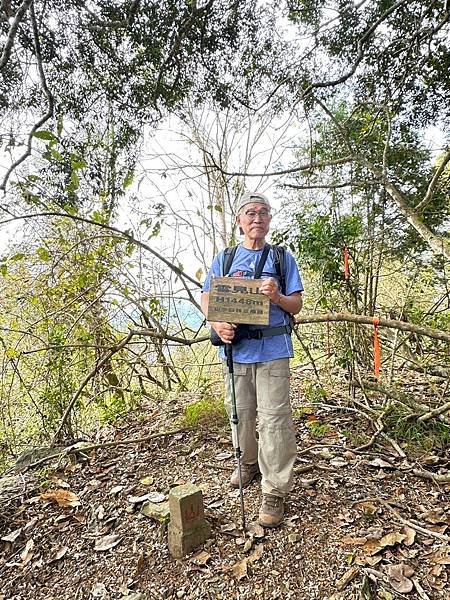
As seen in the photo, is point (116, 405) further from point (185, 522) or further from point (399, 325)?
point (399, 325)

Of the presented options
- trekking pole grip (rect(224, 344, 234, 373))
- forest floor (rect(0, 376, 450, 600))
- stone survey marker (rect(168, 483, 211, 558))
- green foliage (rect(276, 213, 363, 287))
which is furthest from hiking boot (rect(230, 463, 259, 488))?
green foliage (rect(276, 213, 363, 287))

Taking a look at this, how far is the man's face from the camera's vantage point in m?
2.26

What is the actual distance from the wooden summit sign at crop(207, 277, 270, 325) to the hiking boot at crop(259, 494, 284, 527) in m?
0.95

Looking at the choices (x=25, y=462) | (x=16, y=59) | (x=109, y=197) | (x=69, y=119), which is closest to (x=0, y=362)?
(x=25, y=462)

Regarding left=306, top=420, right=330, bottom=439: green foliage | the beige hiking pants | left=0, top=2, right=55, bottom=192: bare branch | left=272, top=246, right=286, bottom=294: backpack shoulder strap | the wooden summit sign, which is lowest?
left=306, top=420, right=330, bottom=439: green foliage

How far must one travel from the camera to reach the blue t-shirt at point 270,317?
7.22ft

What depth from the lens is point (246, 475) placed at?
256 centimetres

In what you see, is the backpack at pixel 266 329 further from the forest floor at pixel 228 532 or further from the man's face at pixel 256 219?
the forest floor at pixel 228 532

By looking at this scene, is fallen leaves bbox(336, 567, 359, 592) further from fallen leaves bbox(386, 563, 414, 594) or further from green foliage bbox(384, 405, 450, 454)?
green foliage bbox(384, 405, 450, 454)

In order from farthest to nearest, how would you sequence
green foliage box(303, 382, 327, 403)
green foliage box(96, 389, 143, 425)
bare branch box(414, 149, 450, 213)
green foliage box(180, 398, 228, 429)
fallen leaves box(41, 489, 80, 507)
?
green foliage box(96, 389, 143, 425), green foliage box(303, 382, 327, 403), green foliage box(180, 398, 228, 429), bare branch box(414, 149, 450, 213), fallen leaves box(41, 489, 80, 507)

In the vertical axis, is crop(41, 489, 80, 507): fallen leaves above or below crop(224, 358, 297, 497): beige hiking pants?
below

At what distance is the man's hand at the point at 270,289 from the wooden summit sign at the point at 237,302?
2cm

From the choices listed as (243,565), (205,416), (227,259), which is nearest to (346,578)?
(243,565)

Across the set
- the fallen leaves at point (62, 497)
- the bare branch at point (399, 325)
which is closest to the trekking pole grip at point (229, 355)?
the bare branch at point (399, 325)
